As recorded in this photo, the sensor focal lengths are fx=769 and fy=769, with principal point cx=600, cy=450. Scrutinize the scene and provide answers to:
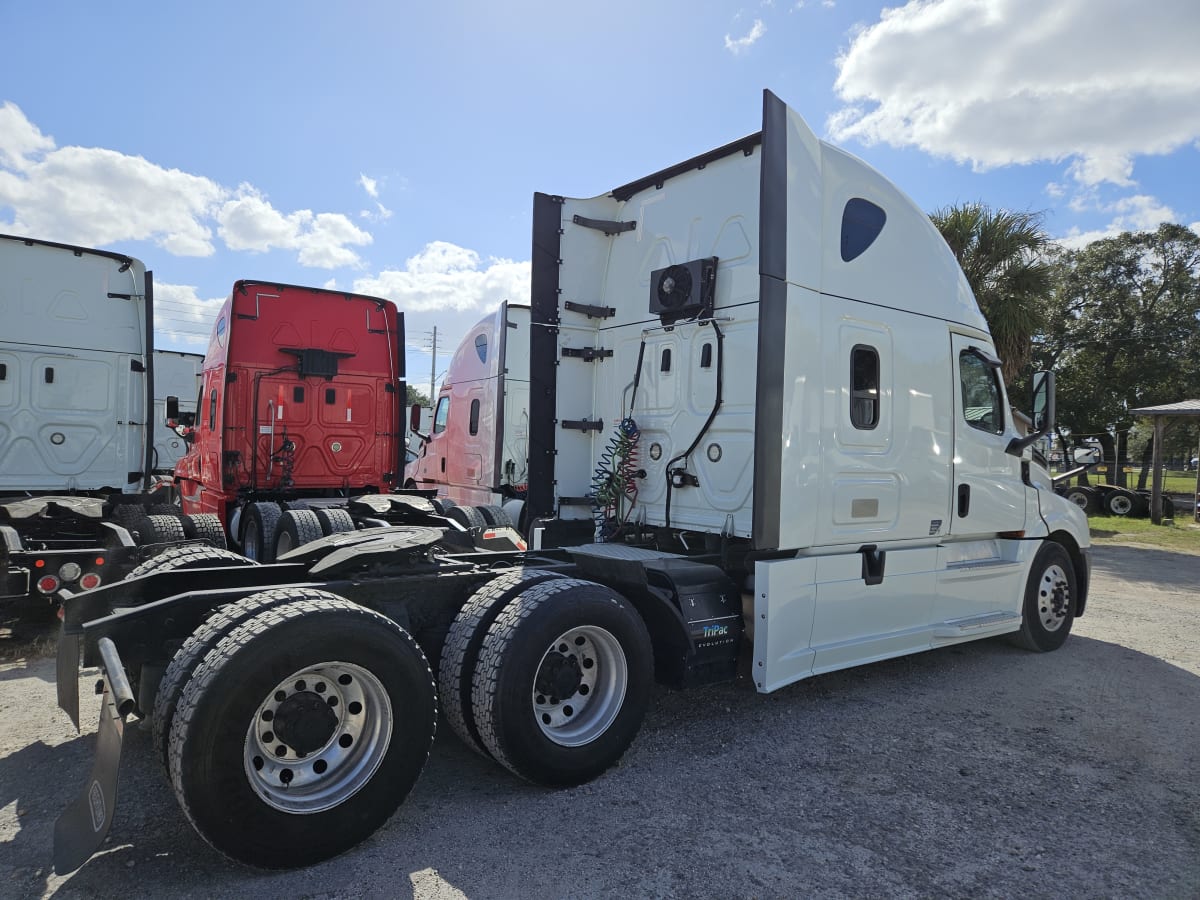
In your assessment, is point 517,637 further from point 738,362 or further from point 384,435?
point 384,435

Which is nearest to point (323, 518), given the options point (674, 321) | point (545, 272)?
point (545, 272)

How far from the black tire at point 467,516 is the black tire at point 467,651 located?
10.6 ft

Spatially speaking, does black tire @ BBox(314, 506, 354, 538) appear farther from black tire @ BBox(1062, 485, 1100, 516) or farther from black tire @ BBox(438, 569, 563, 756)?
black tire @ BBox(1062, 485, 1100, 516)

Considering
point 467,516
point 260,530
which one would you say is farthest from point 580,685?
point 260,530

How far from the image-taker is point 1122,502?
20031 millimetres

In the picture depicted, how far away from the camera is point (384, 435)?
9258 millimetres

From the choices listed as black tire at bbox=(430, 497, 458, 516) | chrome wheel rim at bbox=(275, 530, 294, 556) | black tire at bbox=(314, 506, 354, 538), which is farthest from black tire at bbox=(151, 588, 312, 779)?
black tire at bbox=(430, 497, 458, 516)

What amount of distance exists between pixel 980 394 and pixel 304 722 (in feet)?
18.1

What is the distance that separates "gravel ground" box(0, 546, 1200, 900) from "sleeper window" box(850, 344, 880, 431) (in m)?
1.96

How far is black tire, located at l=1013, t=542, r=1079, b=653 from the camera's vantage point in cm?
665

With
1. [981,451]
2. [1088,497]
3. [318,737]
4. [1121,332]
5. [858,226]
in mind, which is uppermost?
[1121,332]

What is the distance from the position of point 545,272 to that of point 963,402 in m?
3.39

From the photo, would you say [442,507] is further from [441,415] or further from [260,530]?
[441,415]

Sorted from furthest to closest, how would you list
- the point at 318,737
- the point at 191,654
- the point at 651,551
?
the point at 651,551, the point at 318,737, the point at 191,654
